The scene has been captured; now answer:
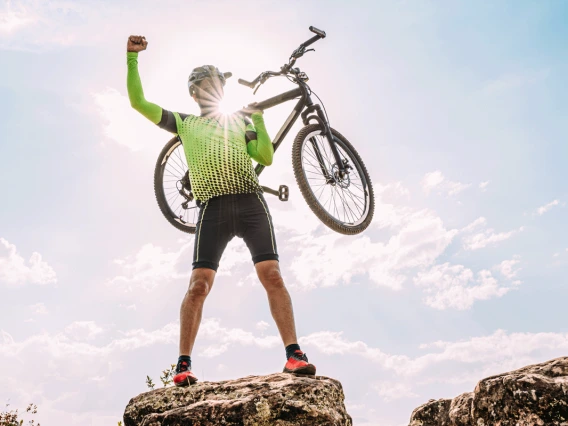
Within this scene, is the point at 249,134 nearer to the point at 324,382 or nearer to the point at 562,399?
the point at 324,382

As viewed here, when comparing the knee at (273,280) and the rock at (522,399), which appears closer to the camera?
the rock at (522,399)

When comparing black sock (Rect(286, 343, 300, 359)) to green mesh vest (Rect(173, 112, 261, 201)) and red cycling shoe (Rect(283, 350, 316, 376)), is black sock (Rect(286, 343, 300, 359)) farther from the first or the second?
green mesh vest (Rect(173, 112, 261, 201))

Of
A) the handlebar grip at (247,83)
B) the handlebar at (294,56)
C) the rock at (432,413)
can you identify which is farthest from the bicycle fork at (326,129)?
the rock at (432,413)

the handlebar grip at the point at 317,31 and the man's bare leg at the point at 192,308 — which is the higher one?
the handlebar grip at the point at 317,31

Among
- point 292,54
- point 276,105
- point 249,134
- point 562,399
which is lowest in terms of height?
point 562,399

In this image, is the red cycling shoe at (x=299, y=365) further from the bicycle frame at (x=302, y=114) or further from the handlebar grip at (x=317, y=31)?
the handlebar grip at (x=317, y=31)

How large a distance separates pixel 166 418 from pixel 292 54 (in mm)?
4950

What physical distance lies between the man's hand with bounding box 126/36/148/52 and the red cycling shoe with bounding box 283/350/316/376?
286 centimetres

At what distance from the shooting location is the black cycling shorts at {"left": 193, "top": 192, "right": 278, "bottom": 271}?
175 inches

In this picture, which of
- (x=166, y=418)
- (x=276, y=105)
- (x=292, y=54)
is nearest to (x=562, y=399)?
(x=166, y=418)

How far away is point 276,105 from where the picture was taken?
Answer: 683 cm

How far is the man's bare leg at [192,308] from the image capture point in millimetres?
4180

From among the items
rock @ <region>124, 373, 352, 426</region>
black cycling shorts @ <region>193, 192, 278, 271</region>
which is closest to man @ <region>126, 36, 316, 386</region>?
black cycling shorts @ <region>193, 192, 278, 271</region>

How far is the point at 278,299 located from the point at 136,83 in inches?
86.3
